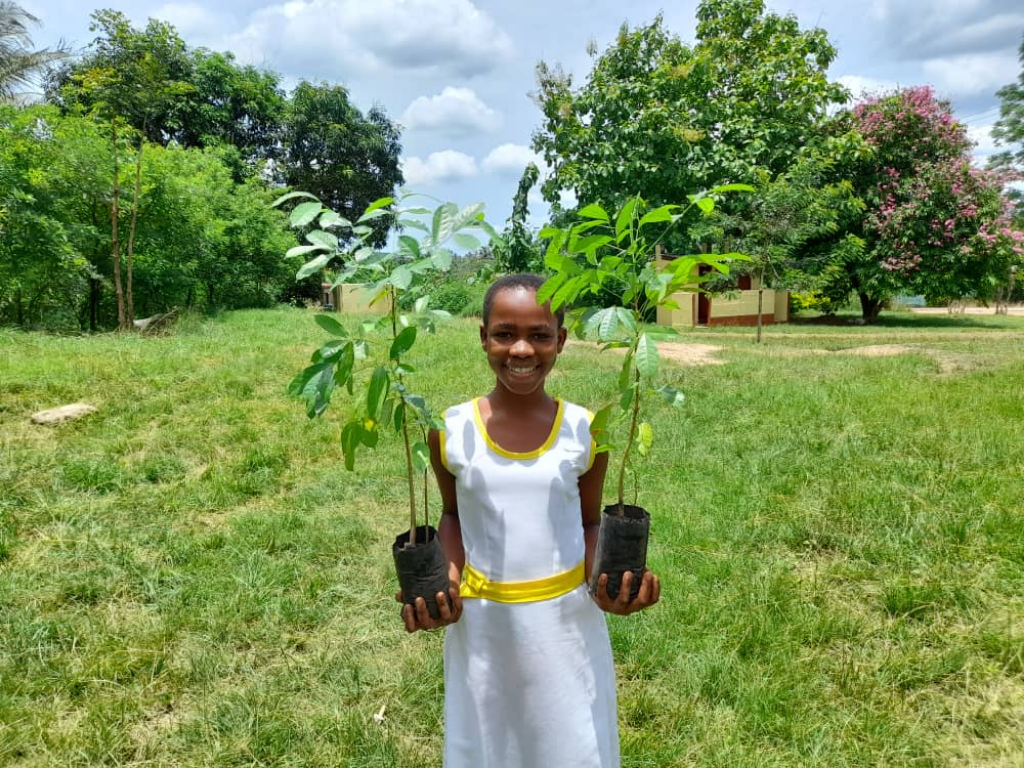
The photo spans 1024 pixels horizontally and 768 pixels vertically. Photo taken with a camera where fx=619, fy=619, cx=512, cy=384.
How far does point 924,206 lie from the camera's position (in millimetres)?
15398

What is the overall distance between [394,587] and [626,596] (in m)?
2.01

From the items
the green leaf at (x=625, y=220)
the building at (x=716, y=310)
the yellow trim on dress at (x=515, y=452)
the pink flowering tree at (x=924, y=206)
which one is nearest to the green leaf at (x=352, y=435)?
the yellow trim on dress at (x=515, y=452)

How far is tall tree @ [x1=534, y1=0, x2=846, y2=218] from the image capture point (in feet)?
44.8

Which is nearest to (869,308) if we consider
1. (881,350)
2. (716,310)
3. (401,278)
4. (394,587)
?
(716,310)

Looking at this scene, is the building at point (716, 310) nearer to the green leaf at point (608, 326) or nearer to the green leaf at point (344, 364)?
the green leaf at point (608, 326)

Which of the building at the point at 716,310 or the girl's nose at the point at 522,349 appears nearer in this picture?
the girl's nose at the point at 522,349

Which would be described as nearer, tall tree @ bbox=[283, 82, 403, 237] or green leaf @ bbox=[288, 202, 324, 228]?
green leaf @ bbox=[288, 202, 324, 228]

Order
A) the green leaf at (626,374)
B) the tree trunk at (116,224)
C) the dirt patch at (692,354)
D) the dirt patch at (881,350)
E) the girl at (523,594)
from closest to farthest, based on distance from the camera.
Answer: the green leaf at (626,374), the girl at (523,594), the dirt patch at (692,354), the dirt patch at (881,350), the tree trunk at (116,224)

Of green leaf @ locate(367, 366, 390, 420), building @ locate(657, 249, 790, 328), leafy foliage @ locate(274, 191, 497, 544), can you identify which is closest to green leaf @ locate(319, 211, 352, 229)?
leafy foliage @ locate(274, 191, 497, 544)

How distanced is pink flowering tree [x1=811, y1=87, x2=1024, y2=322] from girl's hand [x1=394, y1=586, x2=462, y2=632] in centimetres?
1630

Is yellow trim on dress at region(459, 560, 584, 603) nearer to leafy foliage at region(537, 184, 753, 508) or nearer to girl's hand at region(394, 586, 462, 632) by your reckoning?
girl's hand at region(394, 586, 462, 632)

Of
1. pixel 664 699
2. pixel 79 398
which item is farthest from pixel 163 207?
pixel 664 699

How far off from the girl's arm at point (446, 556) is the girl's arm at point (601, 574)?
0.29 metres

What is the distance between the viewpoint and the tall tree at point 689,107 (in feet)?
44.8
